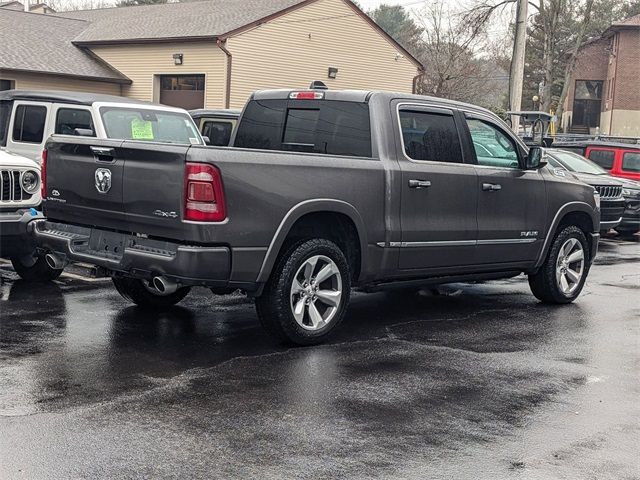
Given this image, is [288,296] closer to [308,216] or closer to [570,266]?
[308,216]

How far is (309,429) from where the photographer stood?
520 cm

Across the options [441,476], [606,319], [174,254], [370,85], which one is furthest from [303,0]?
[441,476]

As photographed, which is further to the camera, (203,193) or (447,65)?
(447,65)

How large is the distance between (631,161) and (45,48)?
21044 mm

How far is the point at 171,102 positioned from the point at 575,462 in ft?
94.8

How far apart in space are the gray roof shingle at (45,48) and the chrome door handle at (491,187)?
2385 centimetres

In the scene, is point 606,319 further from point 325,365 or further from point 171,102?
point 171,102

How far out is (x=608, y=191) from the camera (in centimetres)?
1641

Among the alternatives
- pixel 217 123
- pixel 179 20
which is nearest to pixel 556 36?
pixel 179 20

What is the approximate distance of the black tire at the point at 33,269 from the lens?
9.50 metres

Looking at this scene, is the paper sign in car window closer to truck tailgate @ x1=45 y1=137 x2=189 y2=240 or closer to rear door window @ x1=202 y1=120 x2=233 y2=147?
rear door window @ x1=202 y1=120 x2=233 y2=147

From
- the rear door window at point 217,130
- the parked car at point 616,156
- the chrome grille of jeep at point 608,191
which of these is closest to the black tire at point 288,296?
the rear door window at point 217,130

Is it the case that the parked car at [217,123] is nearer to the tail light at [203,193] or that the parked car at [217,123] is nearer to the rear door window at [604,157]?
the tail light at [203,193]

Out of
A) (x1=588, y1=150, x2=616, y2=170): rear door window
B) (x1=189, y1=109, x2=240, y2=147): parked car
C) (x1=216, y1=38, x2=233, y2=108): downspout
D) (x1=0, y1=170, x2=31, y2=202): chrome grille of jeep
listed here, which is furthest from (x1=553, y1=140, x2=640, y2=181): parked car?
(x1=0, y1=170, x2=31, y2=202): chrome grille of jeep
